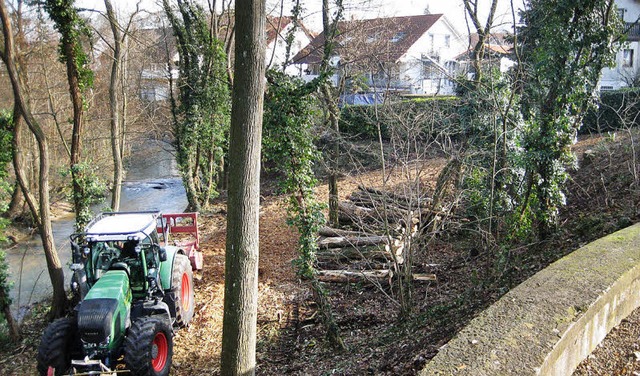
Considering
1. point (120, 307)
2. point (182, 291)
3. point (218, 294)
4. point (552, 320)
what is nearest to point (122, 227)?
point (120, 307)

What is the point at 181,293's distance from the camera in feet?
31.3

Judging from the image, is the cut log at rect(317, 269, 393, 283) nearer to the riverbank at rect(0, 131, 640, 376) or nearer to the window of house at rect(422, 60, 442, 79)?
the riverbank at rect(0, 131, 640, 376)

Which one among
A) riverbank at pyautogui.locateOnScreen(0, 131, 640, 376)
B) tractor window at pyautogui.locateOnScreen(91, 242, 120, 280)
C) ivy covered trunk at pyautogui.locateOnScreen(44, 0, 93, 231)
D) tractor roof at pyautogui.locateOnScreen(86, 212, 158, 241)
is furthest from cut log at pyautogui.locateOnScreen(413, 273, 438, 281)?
ivy covered trunk at pyautogui.locateOnScreen(44, 0, 93, 231)

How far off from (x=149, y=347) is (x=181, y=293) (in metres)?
2.52

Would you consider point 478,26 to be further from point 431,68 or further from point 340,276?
point 340,276

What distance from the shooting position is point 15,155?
10891 mm

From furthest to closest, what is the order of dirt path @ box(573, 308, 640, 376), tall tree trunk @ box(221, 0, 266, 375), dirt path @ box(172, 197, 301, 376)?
dirt path @ box(172, 197, 301, 376) < tall tree trunk @ box(221, 0, 266, 375) < dirt path @ box(573, 308, 640, 376)

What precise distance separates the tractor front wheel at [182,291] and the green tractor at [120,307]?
0.02 meters

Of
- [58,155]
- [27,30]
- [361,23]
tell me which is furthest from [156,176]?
[361,23]

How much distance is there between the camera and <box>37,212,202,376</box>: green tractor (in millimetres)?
6844

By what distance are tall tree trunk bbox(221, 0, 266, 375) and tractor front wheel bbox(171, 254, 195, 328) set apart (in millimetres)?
3403

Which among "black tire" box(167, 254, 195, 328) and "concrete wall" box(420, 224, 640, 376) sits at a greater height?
"concrete wall" box(420, 224, 640, 376)

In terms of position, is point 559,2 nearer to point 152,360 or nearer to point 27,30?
point 152,360

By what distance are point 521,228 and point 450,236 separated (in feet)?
12.5
